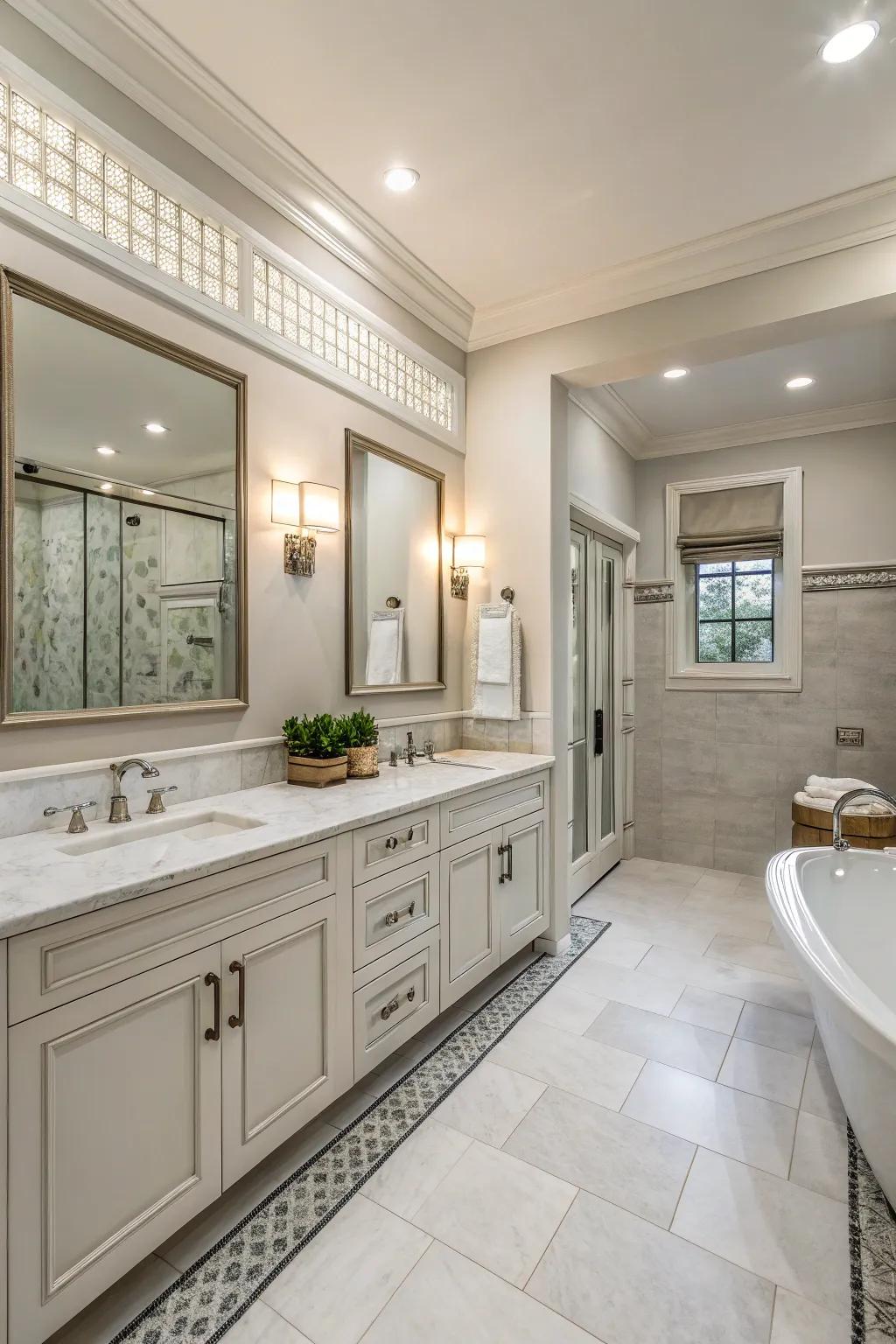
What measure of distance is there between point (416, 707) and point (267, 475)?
1215 millimetres

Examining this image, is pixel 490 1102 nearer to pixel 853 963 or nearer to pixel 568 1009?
pixel 568 1009

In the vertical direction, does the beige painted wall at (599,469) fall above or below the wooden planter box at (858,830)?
above

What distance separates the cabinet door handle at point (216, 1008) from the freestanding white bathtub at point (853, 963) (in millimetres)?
1426

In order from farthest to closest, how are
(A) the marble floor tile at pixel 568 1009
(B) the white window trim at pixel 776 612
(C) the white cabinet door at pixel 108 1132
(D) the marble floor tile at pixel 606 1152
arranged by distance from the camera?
(B) the white window trim at pixel 776 612
(A) the marble floor tile at pixel 568 1009
(D) the marble floor tile at pixel 606 1152
(C) the white cabinet door at pixel 108 1132

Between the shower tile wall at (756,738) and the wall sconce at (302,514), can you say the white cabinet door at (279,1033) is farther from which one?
the shower tile wall at (756,738)

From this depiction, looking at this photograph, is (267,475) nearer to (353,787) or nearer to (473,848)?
(353,787)

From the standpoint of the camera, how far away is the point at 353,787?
230 centimetres

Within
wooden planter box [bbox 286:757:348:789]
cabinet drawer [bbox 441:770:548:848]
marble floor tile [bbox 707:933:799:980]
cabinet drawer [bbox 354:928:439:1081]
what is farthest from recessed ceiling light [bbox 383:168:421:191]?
marble floor tile [bbox 707:933:799:980]

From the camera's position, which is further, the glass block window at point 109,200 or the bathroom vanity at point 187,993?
the glass block window at point 109,200

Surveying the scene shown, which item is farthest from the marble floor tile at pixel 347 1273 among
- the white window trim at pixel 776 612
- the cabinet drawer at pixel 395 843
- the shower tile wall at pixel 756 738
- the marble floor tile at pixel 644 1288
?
the white window trim at pixel 776 612

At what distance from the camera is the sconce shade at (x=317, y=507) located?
7.77 feet

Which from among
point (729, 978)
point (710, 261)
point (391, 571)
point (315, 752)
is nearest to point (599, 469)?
point (710, 261)

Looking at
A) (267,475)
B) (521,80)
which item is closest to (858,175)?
(521,80)

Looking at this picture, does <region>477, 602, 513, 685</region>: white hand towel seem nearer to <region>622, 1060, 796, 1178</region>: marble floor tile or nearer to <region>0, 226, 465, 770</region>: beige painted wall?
<region>0, 226, 465, 770</region>: beige painted wall
